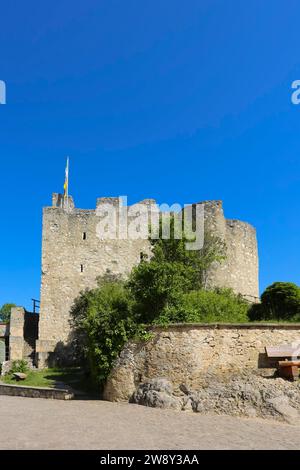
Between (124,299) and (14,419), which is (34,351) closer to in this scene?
(124,299)

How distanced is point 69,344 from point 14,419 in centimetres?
2006

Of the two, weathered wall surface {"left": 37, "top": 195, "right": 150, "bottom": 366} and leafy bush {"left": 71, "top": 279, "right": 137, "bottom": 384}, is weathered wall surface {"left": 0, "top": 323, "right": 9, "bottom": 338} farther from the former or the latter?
leafy bush {"left": 71, "top": 279, "right": 137, "bottom": 384}

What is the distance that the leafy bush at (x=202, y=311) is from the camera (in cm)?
1621

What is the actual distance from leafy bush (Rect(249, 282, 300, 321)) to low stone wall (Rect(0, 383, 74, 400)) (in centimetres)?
1002

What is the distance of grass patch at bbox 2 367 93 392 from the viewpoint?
20.4m

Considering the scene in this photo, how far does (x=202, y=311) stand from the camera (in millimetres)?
17828

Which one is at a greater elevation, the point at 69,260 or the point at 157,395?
the point at 69,260

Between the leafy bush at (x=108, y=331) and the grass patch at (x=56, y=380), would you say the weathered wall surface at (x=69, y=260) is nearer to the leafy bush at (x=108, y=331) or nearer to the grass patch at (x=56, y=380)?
the grass patch at (x=56, y=380)

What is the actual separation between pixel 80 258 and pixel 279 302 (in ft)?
50.1

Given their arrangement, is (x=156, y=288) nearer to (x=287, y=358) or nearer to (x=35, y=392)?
(x=287, y=358)

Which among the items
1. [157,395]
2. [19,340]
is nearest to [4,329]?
[19,340]

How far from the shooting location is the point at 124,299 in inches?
685

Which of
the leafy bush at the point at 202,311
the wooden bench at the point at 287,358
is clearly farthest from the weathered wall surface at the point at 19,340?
the wooden bench at the point at 287,358
